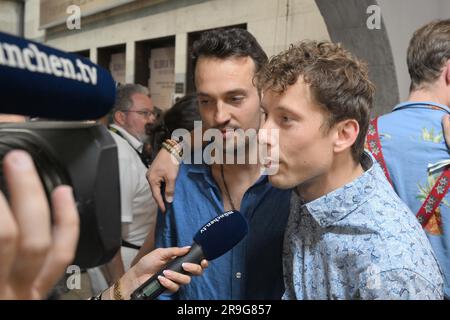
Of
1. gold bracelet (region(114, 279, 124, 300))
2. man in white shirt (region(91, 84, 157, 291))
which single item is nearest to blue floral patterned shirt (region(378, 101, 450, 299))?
gold bracelet (region(114, 279, 124, 300))

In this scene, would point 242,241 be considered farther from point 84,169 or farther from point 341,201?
point 84,169

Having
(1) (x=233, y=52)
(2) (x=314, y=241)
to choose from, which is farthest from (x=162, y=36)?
(2) (x=314, y=241)

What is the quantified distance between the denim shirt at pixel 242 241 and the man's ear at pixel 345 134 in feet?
0.88

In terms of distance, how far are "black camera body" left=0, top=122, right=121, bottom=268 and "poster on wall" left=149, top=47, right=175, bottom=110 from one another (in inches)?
190

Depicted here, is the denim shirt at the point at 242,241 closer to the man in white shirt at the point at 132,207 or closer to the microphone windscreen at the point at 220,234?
the microphone windscreen at the point at 220,234

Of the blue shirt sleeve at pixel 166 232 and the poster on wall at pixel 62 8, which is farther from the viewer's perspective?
the poster on wall at pixel 62 8

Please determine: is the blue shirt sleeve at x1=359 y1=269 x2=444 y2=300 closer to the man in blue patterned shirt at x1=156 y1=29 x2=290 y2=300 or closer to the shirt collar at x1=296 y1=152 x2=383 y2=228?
the shirt collar at x1=296 y1=152 x2=383 y2=228

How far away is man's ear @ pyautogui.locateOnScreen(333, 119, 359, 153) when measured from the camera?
0.95 meters

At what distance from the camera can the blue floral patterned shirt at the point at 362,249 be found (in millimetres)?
779

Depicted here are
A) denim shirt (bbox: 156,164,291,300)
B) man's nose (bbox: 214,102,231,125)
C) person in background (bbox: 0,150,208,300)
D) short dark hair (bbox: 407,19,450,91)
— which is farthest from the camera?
short dark hair (bbox: 407,19,450,91)

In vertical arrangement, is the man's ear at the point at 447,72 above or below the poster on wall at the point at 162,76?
below

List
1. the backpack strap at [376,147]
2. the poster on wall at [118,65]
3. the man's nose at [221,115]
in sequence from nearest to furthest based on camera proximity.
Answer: the man's nose at [221,115], the backpack strap at [376,147], the poster on wall at [118,65]

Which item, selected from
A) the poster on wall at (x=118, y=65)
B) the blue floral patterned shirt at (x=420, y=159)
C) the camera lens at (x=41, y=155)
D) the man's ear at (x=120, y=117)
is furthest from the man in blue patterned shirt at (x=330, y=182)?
the poster on wall at (x=118, y=65)
